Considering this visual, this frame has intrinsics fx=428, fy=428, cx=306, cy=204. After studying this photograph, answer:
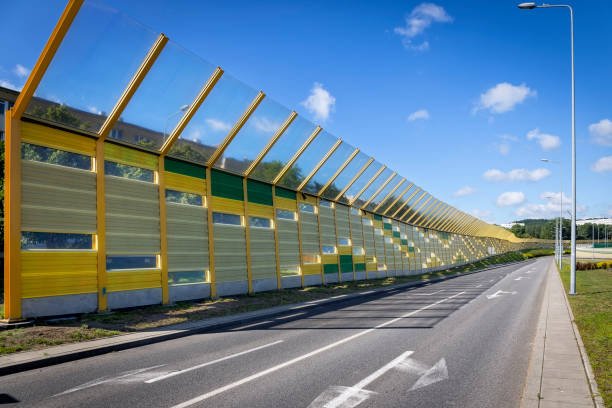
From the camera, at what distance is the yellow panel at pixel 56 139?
11.3m

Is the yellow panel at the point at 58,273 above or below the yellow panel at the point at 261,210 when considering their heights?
below

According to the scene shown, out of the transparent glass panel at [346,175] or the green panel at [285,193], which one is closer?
the green panel at [285,193]

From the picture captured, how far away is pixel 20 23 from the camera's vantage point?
34.6ft

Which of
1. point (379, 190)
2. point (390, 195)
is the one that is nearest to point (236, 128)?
point (379, 190)

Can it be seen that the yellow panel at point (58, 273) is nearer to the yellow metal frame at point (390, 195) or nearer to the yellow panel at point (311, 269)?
the yellow panel at point (311, 269)

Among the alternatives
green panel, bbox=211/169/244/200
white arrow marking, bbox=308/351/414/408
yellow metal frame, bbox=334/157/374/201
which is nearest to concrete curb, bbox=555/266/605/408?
white arrow marking, bbox=308/351/414/408

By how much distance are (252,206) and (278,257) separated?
2982 mm

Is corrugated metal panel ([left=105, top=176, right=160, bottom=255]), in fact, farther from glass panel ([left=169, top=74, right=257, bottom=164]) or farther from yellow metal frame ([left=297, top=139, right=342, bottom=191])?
yellow metal frame ([left=297, top=139, right=342, bottom=191])

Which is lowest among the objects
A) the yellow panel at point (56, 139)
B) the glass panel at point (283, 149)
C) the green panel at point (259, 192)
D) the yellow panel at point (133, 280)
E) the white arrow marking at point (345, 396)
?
the white arrow marking at point (345, 396)

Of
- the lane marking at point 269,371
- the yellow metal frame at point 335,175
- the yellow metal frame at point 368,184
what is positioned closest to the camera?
the lane marking at point 269,371

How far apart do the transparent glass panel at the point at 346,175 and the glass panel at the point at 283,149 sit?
18.1 ft

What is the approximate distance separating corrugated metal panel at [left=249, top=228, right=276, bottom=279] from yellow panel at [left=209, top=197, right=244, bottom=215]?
119cm

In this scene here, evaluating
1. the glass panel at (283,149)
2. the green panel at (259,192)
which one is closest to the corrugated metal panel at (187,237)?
the green panel at (259,192)

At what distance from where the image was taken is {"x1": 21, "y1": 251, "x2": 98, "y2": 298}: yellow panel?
423 inches
